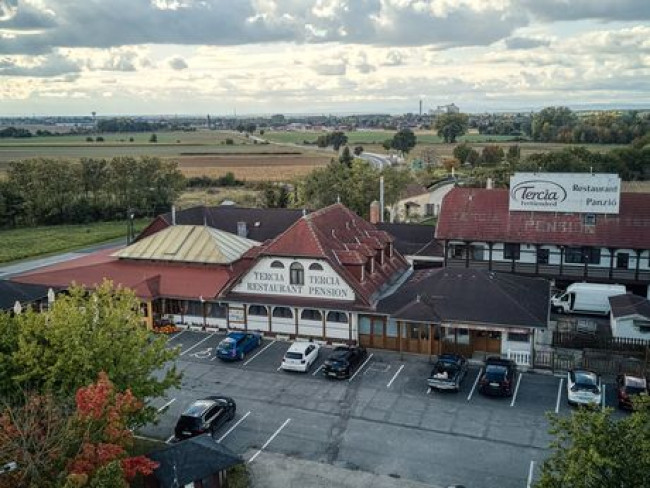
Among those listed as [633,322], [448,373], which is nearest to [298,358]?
[448,373]

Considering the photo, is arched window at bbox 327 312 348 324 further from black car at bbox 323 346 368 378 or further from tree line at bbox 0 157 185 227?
tree line at bbox 0 157 185 227

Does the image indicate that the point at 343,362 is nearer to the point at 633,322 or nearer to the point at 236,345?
the point at 236,345

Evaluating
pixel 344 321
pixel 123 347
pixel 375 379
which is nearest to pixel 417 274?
pixel 344 321

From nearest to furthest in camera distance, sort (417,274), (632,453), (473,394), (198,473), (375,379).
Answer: (632,453) < (198,473) < (473,394) < (375,379) < (417,274)

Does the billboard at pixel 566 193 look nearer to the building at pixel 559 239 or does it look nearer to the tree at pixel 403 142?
the building at pixel 559 239

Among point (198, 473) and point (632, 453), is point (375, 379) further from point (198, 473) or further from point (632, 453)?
point (632, 453)

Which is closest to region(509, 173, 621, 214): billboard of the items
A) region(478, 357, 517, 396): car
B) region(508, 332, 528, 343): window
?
region(508, 332, 528, 343): window
